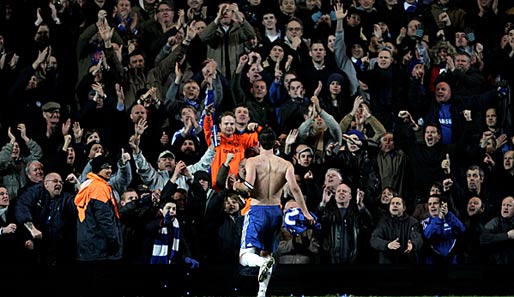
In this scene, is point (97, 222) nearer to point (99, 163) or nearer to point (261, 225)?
point (99, 163)

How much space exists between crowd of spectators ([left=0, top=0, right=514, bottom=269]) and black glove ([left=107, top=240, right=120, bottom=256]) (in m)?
0.03

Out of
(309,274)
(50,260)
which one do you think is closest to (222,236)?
(309,274)

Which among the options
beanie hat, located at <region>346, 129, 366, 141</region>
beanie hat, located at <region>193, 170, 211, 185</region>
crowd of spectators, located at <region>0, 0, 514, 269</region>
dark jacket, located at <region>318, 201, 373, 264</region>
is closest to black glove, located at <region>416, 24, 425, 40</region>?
crowd of spectators, located at <region>0, 0, 514, 269</region>

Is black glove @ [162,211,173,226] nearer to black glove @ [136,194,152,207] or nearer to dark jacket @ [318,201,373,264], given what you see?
black glove @ [136,194,152,207]

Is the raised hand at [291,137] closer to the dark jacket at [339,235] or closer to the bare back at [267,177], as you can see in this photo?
the dark jacket at [339,235]

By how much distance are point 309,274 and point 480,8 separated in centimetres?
728

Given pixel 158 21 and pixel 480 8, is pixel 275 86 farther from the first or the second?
pixel 480 8

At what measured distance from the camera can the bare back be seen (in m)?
11.2

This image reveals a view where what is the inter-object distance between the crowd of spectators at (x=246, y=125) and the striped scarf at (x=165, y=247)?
0.07 feet

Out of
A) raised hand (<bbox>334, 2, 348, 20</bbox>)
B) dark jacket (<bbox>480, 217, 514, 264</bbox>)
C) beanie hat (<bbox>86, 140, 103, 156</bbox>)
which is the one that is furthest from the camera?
raised hand (<bbox>334, 2, 348, 20</bbox>)

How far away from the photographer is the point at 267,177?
36.9 ft

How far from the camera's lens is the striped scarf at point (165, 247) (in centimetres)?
1329

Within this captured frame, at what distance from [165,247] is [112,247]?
0.77 metres

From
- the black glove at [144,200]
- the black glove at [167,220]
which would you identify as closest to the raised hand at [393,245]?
the black glove at [167,220]
